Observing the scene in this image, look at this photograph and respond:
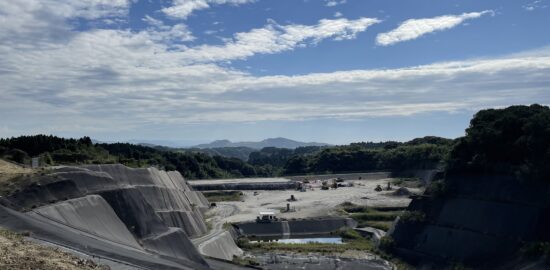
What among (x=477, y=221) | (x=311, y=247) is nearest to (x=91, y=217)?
(x=311, y=247)

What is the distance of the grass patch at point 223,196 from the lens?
7806 centimetres

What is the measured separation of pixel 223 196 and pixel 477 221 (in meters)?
51.1

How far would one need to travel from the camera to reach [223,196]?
81375mm

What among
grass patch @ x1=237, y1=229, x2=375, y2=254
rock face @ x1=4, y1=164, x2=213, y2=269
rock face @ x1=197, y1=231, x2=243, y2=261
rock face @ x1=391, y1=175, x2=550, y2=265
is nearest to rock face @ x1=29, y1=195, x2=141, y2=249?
rock face @ x1=4, y1=164, x2=213, y2=269

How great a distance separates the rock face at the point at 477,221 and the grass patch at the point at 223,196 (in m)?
39.7

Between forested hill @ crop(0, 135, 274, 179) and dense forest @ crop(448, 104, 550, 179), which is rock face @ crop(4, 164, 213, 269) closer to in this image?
forested hill @ crop(0, 135, 274, 179)

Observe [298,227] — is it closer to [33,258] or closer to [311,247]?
[311,247]

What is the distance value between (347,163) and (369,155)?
4.97 m

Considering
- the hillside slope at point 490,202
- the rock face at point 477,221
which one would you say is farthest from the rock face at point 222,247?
the rock face at point 477,221

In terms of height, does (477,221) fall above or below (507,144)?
below

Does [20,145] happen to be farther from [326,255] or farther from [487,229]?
[487,229]

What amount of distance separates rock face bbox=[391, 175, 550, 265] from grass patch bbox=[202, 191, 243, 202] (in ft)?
130

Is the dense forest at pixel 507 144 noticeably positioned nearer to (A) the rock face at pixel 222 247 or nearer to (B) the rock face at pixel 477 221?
(B) the rock face at pixel 477 221

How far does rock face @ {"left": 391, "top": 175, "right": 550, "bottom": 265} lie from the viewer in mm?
31906
